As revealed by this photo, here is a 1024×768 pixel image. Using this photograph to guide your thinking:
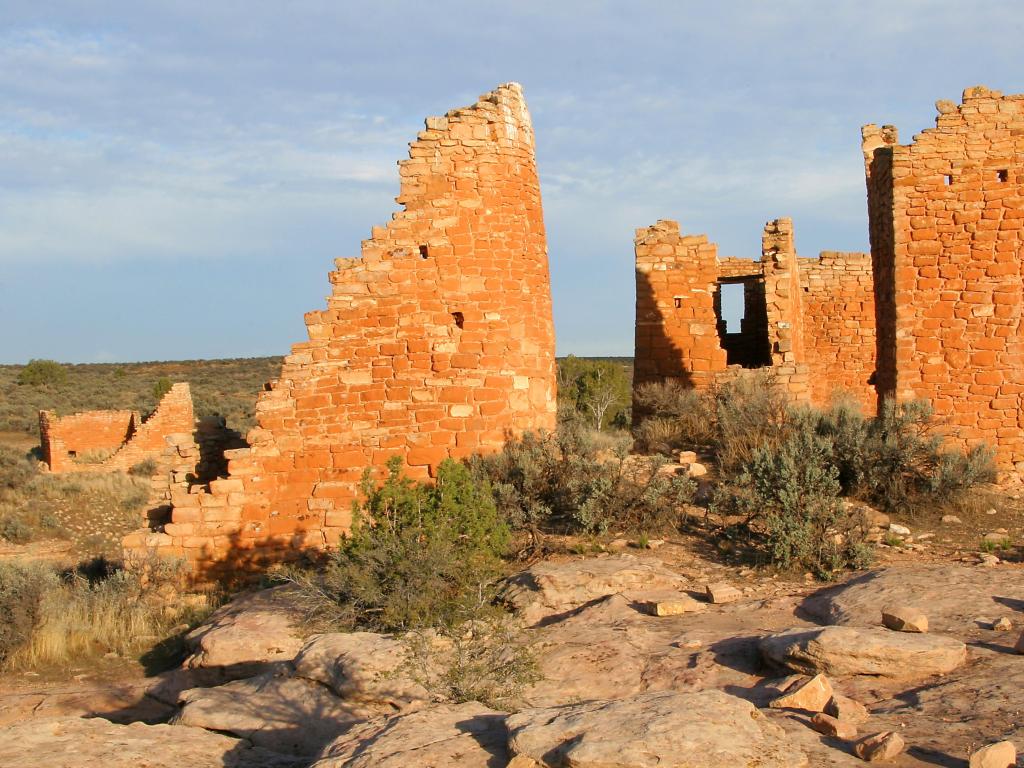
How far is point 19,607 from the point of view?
29.3 ft

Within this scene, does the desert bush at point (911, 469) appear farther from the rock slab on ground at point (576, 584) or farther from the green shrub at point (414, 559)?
the green shrub at point (414, 559)

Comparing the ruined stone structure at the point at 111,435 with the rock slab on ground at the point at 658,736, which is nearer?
the rock slab on ground at the point at 658,736

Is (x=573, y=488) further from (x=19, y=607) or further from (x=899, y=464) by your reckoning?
(x=19, y=607)

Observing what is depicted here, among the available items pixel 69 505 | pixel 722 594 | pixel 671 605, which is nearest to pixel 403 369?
pixel 671 605

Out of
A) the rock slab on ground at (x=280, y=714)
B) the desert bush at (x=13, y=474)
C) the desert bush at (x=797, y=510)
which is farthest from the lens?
the desert bush at (x=13, y=474)

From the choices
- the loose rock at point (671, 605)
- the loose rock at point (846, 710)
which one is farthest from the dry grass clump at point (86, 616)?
the loose rock at point (846, 710)

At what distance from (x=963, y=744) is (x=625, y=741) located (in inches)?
62.5

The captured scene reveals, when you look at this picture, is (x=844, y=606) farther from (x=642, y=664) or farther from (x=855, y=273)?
(x=855, y=273)

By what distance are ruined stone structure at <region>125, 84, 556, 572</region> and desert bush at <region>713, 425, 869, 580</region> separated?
7.87 feet

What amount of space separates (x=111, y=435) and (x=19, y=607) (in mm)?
19048

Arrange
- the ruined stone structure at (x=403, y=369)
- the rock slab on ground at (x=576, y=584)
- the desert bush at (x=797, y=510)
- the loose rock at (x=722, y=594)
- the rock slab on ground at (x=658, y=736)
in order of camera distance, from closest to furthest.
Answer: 1. the rock slab on ground at (x=658, y=736)
2. the loose rock at (x=722, y=594)
3. the rock slab on ground at (x=576, y=584)
4. the desert bush at (x=797, y=510)
5. the ruined stone structure at (x=403, y=369)

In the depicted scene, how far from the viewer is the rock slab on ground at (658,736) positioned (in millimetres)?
4020

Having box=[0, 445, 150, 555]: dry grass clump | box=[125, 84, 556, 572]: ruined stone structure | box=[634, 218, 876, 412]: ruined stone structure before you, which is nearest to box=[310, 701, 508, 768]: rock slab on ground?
box=[125, 84, 556, 572]: ruined stone structure

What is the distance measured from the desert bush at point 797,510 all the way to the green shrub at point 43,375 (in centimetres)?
4806
